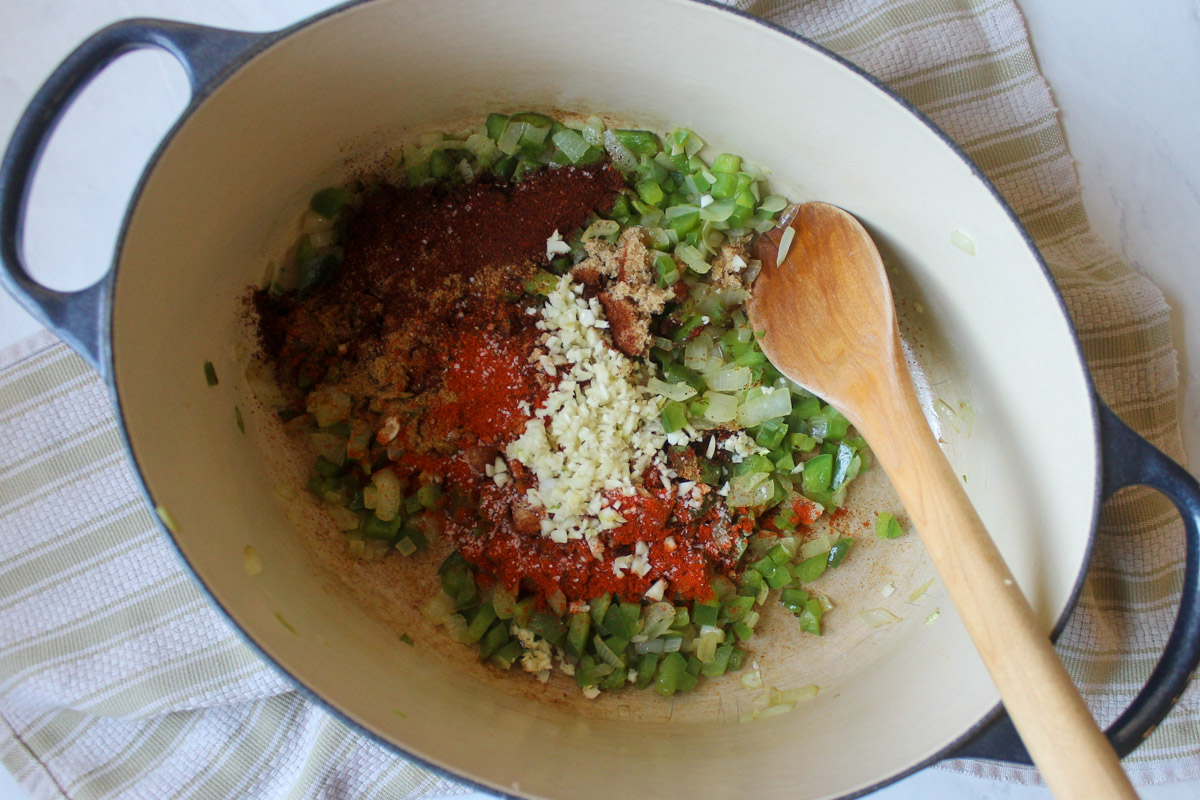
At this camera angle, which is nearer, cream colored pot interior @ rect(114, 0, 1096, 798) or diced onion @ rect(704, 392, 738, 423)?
cream colored pot interior @ rect(114, 0, 1096, 798)

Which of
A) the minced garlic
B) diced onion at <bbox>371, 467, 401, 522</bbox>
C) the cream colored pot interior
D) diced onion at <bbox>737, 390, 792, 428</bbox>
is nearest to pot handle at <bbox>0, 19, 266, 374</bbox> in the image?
the cream colored pot interior

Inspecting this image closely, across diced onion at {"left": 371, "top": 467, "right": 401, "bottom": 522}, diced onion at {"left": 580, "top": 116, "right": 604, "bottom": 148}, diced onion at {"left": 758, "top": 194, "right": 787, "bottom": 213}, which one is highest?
diced onion at {"left": 580, "top": 116, "right": 604, "bottom": 148}

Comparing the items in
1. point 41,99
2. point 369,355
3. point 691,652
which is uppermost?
point 41,99

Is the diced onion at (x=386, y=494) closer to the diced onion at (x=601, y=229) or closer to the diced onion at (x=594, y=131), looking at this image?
the diced onion at (x=601, y=229)

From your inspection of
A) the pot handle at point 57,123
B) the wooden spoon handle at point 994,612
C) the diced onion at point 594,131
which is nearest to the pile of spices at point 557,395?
the diced onion at point 594,131

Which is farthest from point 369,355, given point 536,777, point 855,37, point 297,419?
point 855,37

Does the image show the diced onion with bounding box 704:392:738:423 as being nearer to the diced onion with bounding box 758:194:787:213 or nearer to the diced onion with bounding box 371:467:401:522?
the diced onion with bounding box 758:194:787:213

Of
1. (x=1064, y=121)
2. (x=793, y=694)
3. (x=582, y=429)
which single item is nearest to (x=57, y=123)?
(x=582, y=429)

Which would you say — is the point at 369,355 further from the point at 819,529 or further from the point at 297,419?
the point at 819,529
